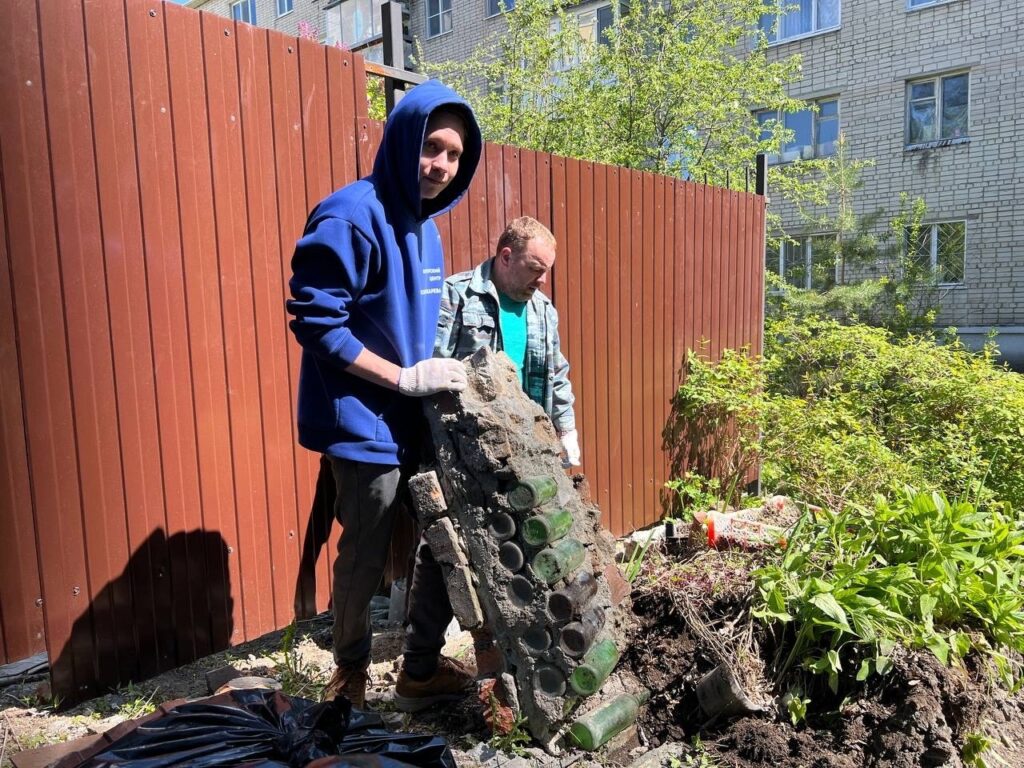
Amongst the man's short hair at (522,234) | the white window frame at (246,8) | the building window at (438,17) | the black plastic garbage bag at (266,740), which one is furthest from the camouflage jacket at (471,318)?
the white window frame at (246,8)

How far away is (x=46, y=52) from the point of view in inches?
90.8

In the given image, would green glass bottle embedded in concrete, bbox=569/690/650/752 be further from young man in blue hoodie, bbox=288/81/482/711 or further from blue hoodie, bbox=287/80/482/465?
blue hoodie, bbox=287/80/482/465

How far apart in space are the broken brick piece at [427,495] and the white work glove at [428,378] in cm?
27

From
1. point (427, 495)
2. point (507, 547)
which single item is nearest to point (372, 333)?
point (427, 495)

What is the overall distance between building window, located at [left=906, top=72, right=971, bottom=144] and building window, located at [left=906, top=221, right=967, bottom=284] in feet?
5.82

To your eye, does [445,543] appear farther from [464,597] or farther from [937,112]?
[937,112]

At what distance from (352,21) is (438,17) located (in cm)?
306

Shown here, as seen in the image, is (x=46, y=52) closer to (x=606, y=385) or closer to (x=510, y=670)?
(x=510, y=670)

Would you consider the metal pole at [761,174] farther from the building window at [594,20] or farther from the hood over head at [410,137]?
the building window at [594,20]

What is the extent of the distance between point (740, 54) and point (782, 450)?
1409cm

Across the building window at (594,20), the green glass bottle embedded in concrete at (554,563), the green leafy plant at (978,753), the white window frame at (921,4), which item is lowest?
the green leafy plant at (978,753)

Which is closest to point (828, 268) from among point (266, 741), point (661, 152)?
point (661, 152)

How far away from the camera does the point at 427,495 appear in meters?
2.36

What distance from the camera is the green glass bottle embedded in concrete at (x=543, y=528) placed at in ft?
7.60
